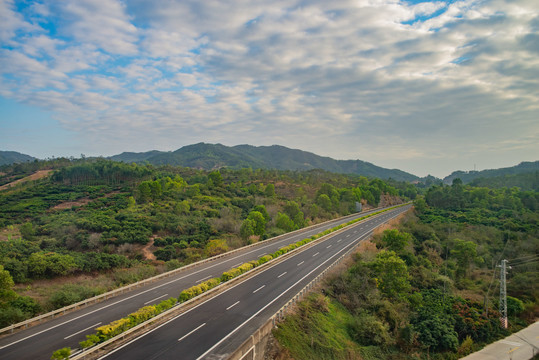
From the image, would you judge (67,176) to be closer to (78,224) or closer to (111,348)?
(78,224)

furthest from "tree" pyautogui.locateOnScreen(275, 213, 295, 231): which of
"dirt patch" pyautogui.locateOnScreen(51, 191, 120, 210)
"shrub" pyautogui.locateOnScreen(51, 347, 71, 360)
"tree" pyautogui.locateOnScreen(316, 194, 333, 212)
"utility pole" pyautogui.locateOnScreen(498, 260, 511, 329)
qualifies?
"dirt patch" pyautogui.locateOnScreen(51, 191, 120, 210)

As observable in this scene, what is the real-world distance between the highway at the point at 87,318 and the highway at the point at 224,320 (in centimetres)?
362

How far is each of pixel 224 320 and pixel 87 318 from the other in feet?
30.6

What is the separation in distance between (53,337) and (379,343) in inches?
918

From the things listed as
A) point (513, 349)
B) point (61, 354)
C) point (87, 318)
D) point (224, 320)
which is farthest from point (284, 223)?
point (61, 354)

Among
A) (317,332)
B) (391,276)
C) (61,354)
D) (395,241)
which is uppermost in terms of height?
(395,241)

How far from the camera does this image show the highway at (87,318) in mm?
16900

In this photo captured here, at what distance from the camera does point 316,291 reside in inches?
1143

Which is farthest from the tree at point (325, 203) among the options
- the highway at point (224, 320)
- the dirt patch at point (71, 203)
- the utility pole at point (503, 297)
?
the dirt patch at point (71, 203)

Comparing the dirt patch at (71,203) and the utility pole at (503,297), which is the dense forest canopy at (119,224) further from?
the utility pole at (503,297)

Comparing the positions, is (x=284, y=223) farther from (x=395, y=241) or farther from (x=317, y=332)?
(x=317, y=332)

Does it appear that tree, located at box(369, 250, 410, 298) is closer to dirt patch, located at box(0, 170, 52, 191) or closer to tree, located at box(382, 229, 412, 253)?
tree, located at box(382, 229, 412, 253)

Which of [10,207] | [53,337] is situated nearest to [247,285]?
[53,337]

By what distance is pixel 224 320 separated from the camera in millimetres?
20984
